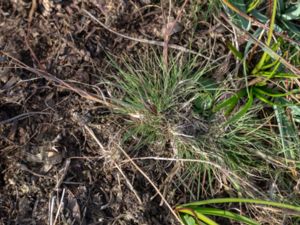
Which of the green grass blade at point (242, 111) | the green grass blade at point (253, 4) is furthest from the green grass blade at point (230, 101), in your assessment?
the green grass blade at point (253, 4)

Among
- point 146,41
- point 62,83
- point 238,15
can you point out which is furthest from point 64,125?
point 238,15

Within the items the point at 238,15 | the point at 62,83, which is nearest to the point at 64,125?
the point at 62,83

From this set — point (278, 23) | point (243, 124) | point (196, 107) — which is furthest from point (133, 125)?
point (278, 23)

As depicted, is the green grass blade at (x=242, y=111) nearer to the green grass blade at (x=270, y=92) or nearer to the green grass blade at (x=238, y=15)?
the green grass blade at (x=270, y=92)

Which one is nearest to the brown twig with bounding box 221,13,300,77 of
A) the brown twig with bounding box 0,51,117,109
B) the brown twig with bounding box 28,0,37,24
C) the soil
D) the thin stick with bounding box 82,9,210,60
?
the thin stick with bounding box 82,9,210,60

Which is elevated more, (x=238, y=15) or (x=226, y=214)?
(x=238, y=15)

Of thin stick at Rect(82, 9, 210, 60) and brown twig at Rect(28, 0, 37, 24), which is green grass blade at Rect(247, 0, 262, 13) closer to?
thin stick at Rect(82, 9, 210, 60)

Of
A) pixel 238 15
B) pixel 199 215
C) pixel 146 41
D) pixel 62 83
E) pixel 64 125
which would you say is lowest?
pixel 199 215

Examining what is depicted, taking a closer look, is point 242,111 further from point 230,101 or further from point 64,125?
point 64,125
